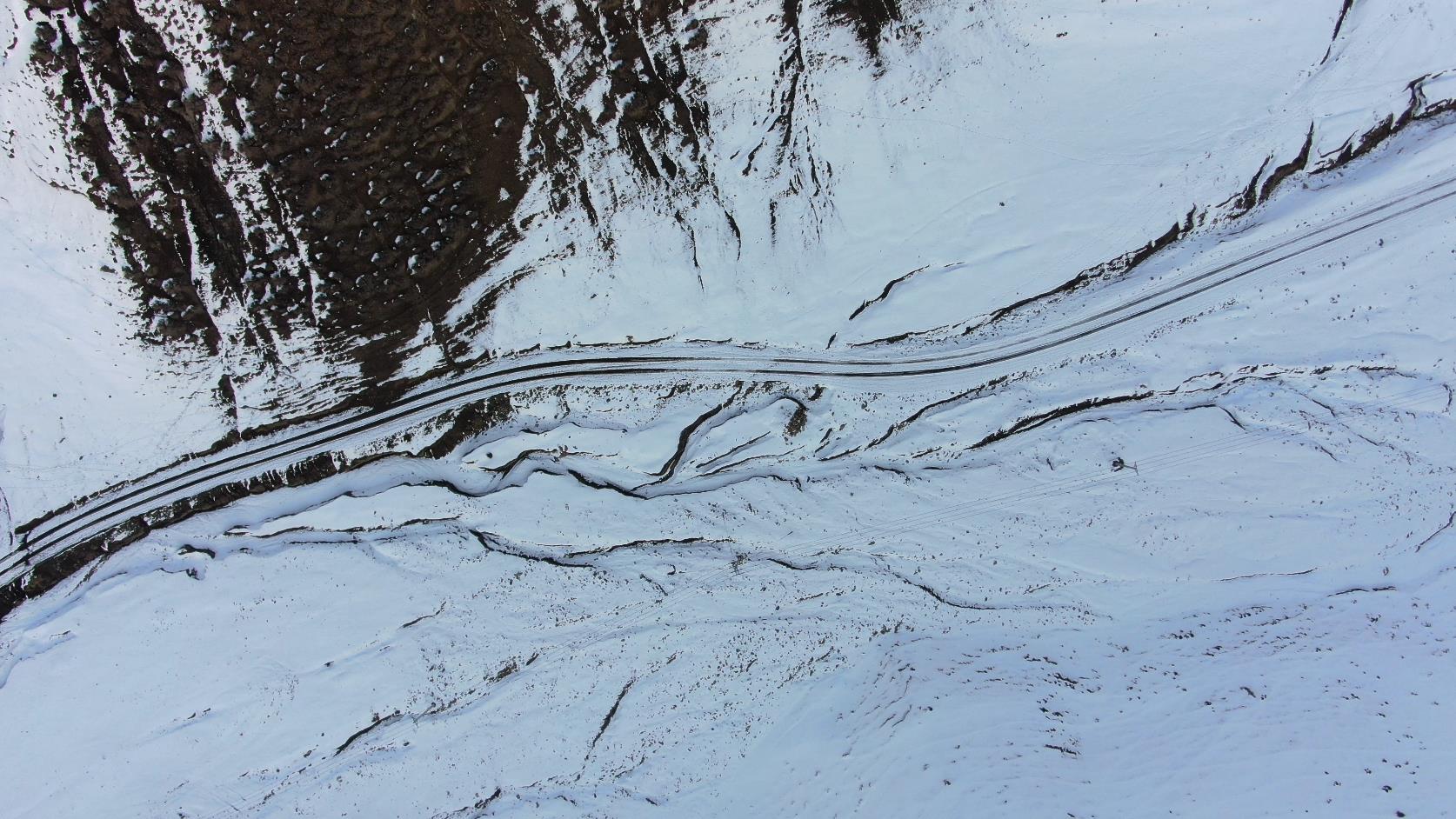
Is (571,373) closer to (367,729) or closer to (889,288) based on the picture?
(889,288)

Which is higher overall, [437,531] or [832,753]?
[437,531]

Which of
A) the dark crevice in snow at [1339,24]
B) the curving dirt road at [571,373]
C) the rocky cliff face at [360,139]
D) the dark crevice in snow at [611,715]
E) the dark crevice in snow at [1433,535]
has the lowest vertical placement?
the dark crevice in snow at [1433,535]

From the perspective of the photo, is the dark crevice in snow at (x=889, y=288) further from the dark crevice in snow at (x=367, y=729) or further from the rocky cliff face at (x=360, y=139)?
the dark crevice in snow at (x=367, y=729)

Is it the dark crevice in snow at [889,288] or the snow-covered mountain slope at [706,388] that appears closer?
the snow-covered mountain slope at [706,388]

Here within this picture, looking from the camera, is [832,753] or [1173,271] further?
[1173,271]

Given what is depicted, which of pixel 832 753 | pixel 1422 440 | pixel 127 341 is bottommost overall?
pixel 832 753

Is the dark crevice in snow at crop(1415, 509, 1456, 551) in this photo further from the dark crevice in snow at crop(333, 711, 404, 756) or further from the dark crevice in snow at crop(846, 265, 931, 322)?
the dark crevice in snow at crop(333, 711, 404, 756)

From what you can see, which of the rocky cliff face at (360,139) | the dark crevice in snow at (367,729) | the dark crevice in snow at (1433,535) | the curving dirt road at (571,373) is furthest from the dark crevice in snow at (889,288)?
the dark crevice in snow at (367,729)

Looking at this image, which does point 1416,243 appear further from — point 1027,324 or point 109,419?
point 109,419

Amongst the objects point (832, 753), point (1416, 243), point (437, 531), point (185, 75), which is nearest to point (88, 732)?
point (437, 531)
